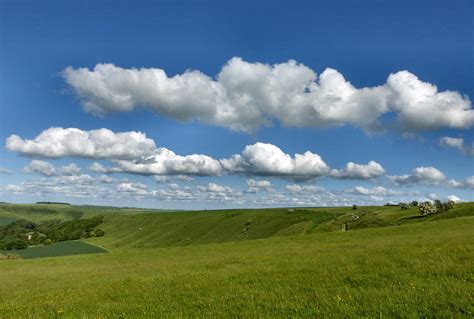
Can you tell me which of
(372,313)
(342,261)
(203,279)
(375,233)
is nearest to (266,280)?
(203,279)

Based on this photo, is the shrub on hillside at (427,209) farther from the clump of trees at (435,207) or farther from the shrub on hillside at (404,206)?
the shrub on hillside at (404,206)

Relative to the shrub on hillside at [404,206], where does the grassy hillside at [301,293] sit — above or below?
below

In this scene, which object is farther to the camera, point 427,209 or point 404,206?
point 404,206

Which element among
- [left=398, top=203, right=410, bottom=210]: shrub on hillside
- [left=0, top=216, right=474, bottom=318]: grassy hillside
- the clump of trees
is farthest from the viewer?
[left=398, top=203, right=410, bottom=210]: shrub on hillside

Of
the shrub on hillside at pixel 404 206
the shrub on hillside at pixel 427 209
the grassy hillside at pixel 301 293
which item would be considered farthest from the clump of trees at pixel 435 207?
the grassy hillside at pixel 301 293

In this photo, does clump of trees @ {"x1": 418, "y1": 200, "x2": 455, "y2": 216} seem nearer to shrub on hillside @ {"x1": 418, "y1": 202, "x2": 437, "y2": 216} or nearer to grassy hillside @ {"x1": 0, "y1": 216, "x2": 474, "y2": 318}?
shrub on hillside @ {"x1": 418, "y1": 202, "x2": 437, "y2": 216}

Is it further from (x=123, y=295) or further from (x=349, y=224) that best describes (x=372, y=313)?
(x=349, y=224)

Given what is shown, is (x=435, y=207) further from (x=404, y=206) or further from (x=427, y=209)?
(x=404, y=206)

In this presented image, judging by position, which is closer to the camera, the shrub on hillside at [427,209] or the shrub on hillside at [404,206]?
the shrub on hillside at [427,209]

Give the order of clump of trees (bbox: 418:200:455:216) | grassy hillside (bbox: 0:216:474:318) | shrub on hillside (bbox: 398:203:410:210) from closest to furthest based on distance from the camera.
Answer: grassy hillside (bbox: 0:216:474:318) < clump of trees (bbox: 418:200:455:216) < shrub on hillside (bbox: 398:203:410:210)

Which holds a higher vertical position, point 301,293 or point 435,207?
point 435,207

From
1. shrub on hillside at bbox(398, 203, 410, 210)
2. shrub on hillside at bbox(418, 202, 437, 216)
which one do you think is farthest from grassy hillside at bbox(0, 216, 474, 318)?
shrub on hillside at bbox(398, 203, 410, 210)

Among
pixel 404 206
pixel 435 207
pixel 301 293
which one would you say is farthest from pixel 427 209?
pixel 301 293

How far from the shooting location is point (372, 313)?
1275 centimetres
